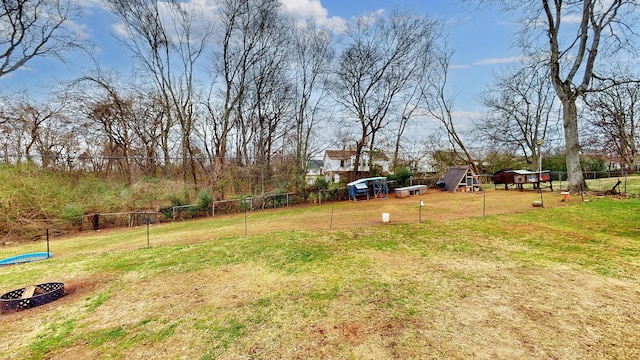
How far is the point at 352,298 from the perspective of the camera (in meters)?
3.20

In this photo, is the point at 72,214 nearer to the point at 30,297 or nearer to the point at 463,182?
the point at 30,297

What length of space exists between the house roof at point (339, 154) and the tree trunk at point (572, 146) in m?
10.9

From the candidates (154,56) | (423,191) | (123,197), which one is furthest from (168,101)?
(423,191)

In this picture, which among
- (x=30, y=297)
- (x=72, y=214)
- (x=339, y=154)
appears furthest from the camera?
(x=339, y=154)

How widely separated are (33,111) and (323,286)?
52.7 feet

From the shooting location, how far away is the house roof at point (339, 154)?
1845cm

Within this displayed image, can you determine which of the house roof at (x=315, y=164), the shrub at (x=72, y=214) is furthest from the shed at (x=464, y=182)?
the shrub at (x=72, y=214)

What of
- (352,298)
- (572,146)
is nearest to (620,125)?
(572,146)

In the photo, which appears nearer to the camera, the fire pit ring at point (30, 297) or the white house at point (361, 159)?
the fire pit ring at point (30, 297)

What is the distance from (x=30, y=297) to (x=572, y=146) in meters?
17.2

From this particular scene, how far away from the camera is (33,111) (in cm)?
1157

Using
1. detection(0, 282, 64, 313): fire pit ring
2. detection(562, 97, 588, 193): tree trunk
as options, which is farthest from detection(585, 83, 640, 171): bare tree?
detection(0, 282, 64, 313): fire pit ring

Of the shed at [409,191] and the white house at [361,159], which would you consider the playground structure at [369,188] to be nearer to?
the shed at [409,191]

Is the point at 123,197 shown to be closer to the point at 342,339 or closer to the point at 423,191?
the point at 342,339
